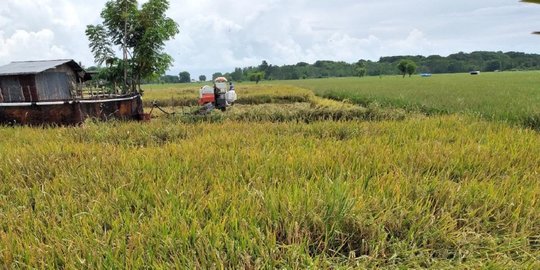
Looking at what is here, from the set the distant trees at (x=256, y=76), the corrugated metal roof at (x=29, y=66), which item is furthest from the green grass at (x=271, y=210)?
the distant trees at (x=256, y=76)

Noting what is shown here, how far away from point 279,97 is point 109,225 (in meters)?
23.1

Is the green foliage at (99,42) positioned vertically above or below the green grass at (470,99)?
above

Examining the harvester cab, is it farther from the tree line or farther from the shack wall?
the tree line

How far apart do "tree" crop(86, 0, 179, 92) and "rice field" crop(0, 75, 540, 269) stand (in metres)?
14.5

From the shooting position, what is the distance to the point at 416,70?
9981 centimetres

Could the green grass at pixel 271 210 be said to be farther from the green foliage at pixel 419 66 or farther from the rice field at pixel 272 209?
the green foliage at pixel 419 66

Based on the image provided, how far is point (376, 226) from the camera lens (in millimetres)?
1877

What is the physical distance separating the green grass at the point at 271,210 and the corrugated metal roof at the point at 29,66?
508 inches

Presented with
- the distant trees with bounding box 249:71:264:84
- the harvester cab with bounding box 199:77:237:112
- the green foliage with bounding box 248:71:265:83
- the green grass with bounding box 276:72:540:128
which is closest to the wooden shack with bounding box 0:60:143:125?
the harvester cab with bounding box 199:77:237:112

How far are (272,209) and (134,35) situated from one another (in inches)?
713

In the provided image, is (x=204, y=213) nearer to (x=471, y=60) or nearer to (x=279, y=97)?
(x=279, y=97)

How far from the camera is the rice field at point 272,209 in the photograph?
1667 millimetres

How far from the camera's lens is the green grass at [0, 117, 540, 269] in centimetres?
167

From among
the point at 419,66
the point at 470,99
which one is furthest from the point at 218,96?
the point at 419,66
